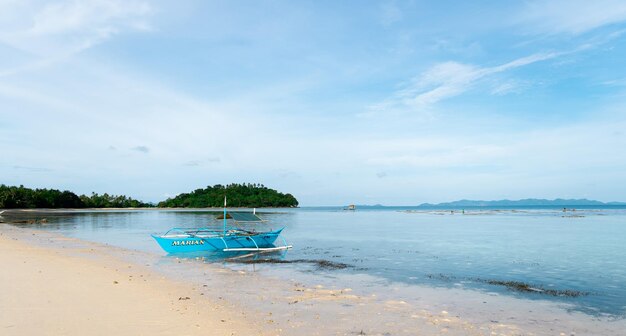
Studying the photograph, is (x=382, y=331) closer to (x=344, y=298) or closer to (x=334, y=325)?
(x=334, y=325)

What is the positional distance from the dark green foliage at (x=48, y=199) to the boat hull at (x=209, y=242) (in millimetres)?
111014

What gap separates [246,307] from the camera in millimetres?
12328

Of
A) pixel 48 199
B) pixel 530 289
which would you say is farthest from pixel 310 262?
pixel 48 199

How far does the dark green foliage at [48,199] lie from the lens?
11446 cm

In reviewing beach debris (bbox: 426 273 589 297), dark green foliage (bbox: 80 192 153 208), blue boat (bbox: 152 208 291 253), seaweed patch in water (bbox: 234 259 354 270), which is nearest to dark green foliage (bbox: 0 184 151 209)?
dark green foliage (bbox: 80 192 153 208)

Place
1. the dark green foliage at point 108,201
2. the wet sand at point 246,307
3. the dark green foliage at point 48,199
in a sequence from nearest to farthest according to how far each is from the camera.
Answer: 1. the wet sand at point 246,307
2. the dark green foliage at point 48,199
3. the dark green foliage at point 108,201

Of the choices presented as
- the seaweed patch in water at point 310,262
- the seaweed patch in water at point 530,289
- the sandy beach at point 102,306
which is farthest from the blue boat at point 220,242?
the seaweed patch in water at point 530,289

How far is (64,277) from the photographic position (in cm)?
1506

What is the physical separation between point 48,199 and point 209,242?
403 ft

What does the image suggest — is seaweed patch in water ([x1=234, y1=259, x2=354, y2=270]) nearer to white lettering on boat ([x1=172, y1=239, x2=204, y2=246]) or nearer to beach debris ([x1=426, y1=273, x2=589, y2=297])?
white lettering on boat ([x1=172, y1=239, x2=204, y2=246])

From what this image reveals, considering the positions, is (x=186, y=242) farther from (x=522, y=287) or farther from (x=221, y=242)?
(x=522, y=287)

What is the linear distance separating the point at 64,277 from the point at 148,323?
7.39m

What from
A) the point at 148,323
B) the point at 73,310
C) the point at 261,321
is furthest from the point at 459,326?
the point at 73,310

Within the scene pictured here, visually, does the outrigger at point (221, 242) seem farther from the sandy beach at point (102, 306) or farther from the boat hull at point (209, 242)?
the sandy beach at point (102, 306)
